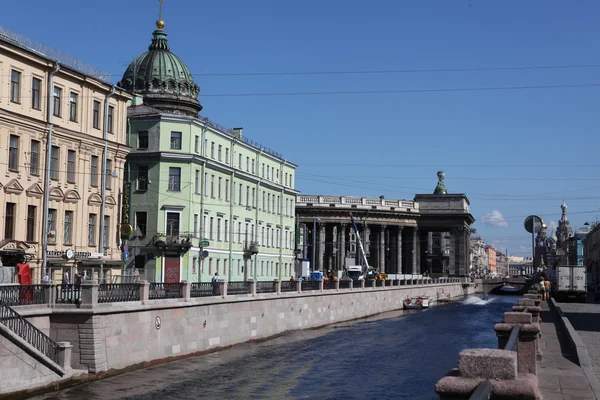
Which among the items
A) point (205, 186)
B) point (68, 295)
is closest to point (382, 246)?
point (205, 186)

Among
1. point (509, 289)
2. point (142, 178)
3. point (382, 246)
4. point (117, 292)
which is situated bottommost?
point (509, 289)

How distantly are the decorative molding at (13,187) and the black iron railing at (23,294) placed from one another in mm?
15074

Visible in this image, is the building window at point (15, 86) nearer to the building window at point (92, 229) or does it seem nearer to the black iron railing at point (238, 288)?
the building window at point (92, 229)

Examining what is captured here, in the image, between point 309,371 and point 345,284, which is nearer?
point 309,371

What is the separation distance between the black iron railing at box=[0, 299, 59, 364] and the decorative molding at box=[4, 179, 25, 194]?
56.3ft

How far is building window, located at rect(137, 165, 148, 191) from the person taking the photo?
2450 inches

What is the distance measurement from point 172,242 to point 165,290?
25382mm

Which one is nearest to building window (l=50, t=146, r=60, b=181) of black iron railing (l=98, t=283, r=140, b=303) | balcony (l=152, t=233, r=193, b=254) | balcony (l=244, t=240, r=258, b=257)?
balcony (l=152, t=233, r=193, b=254)

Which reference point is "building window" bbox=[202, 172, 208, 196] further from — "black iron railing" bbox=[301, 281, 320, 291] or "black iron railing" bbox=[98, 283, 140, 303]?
"black iron railing" bbox=[98, 283, 140, 303]

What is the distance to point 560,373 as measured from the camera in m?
17.5

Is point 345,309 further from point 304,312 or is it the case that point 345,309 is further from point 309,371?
point 309,371

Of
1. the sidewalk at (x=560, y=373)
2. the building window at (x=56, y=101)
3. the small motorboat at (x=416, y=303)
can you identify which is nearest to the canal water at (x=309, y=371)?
the sidewalk at (x=560, y=373)

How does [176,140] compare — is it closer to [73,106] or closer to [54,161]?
[73,106]

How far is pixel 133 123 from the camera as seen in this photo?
6334 cm
